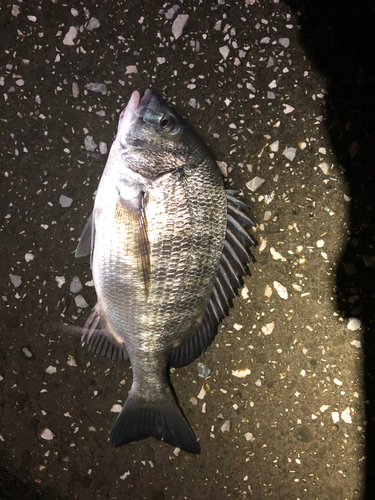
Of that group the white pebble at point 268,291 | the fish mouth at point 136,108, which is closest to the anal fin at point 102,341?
the white pebble at point 268,291

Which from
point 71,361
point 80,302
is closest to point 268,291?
point 80,302

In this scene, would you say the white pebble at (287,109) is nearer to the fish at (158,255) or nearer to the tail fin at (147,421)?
the fish at (158,255)

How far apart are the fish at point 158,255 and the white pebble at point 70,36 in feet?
1.91

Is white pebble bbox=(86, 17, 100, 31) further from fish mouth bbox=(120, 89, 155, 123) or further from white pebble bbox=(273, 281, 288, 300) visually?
white pebble bbox=(273, 281, 288, 300)

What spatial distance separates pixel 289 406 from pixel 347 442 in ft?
1.09

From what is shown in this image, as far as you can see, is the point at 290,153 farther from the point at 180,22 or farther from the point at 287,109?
the point at 180,22

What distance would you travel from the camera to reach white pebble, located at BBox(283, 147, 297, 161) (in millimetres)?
1441

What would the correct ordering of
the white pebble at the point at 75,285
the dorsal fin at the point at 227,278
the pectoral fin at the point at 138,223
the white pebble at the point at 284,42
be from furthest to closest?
1. the white pebble at the point at 75,285
2. the white pebble at the point at 284,42
3. the dorsal fin at the point at 227,278
4. the pectoral fin at the point at 138,223

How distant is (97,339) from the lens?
1.36 m

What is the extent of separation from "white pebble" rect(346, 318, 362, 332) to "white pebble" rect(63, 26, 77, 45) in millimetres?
1985

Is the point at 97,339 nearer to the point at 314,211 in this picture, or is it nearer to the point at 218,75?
the point at 314,211

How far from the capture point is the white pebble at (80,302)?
1.52m

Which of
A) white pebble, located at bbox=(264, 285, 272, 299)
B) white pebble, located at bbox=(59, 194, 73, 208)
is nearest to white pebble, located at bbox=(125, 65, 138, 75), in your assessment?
white pebble, located at bbox=(59, 194, 73, 208)

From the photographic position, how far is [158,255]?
118 cm
